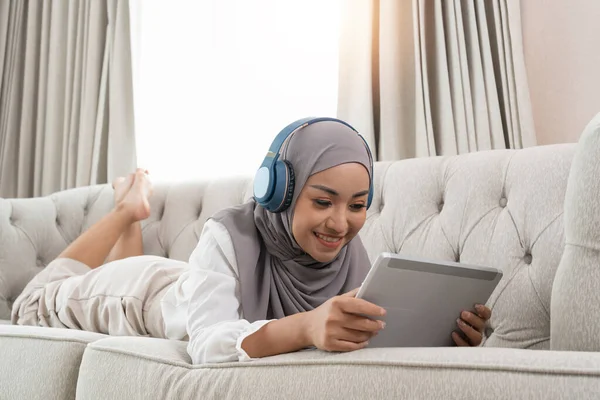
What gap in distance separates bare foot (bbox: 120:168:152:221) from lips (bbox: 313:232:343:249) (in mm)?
1249

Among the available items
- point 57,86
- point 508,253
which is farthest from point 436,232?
point 57,86

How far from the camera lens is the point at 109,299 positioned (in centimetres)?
181

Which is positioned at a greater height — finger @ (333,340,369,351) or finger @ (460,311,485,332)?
finger @ (333,340,369,351)

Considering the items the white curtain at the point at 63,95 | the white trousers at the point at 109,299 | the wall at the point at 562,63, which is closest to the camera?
the white trousers at the point at 109,299

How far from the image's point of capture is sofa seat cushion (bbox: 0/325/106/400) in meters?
1.30

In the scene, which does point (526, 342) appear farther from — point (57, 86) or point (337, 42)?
point (57, 86)

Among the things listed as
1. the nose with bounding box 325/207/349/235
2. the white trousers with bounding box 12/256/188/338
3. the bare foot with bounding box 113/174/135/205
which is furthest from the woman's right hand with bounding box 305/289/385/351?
the bare foot with bounding box 113/174/135/205

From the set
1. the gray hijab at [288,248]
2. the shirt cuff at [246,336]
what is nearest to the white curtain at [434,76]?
the gray hijab at [288,248]

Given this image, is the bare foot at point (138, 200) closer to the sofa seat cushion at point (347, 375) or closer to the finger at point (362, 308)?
the sofa seat cushion at point (347, 375)

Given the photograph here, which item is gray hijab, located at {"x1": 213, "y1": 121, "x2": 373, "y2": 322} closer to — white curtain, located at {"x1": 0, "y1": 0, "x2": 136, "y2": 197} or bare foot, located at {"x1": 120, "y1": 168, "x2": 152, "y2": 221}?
bare foot, located at {"x1": 120, "y1": 168, "x2": 152, "y2": 221}

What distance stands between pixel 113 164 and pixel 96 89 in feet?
1.50

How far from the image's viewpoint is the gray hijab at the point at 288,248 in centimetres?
122

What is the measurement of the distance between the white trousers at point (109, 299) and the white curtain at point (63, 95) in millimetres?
1214

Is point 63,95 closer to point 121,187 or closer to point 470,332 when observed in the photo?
point 121,187
